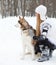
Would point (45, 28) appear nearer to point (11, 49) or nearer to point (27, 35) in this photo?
point (27, 35)

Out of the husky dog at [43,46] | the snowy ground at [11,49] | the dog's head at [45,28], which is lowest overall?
the snowy ground at [11,49]

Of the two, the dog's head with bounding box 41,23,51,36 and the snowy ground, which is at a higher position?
the dog's head with bounding box 41,23,51,36

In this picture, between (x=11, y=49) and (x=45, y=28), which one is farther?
(x=11, y=49)

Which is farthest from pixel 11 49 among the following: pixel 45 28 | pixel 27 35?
pixel 45 28

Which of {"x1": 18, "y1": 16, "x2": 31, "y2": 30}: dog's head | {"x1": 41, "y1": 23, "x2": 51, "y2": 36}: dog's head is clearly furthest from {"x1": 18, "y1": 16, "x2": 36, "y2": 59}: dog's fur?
{"x1": 41, "y1": 23, "x2": 51, "y2": 36}: dog's head

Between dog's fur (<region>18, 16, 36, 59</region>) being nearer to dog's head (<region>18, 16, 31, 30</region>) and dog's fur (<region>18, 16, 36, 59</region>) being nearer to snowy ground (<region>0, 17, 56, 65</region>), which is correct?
dog's head (<region>18, 16, 31, 30</region>)

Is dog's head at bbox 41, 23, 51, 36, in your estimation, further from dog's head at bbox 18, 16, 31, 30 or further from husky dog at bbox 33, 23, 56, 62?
dog's head at bbox 18, 16, 31, 30

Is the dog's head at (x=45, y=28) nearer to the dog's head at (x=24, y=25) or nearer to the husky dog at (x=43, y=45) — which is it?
the husky dog at (x=43, y=45)

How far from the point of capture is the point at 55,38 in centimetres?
261

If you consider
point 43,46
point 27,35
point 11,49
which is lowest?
point 11,49

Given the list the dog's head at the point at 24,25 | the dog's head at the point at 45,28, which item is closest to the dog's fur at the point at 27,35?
the dog's head at the point at 24,25

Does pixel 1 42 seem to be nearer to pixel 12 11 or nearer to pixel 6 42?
pixel 6 42

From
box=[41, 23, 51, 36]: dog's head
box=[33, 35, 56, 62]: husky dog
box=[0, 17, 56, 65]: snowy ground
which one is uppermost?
box=[41, 23, 51, 36]: dog's head

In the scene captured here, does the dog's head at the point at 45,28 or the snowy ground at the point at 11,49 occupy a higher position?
the dog's head at the point at 45,28
